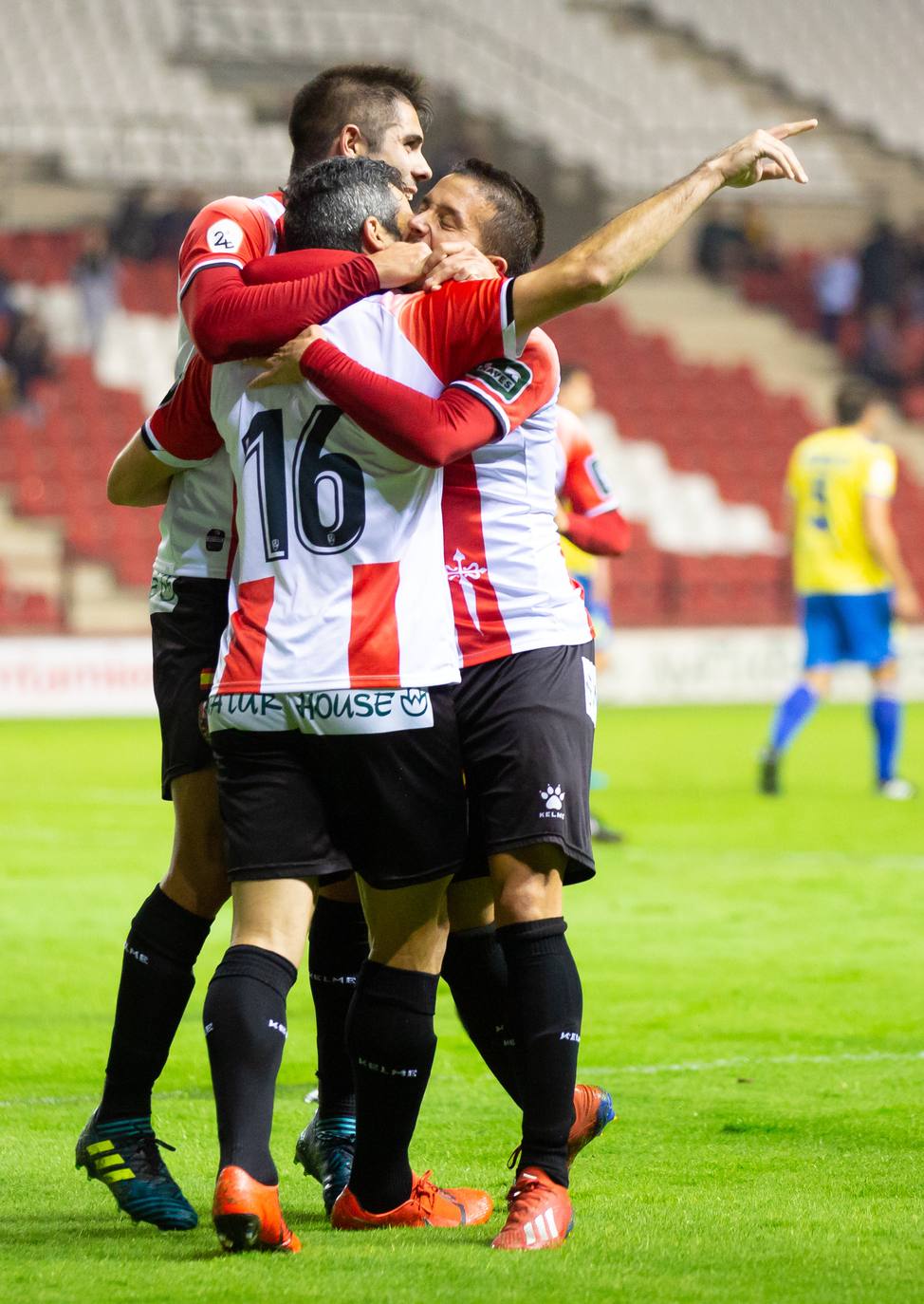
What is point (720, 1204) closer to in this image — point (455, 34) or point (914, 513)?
point (914, 513)

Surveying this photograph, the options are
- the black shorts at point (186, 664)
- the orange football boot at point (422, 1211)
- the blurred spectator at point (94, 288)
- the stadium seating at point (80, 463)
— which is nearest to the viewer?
the orange football boot at point (422, 1211)

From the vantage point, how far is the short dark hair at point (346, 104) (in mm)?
3789

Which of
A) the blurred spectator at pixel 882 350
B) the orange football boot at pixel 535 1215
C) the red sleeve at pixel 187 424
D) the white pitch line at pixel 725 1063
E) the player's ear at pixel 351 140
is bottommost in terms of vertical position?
the white pitch line at pixel 725 1063

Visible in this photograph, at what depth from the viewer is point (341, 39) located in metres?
26.9

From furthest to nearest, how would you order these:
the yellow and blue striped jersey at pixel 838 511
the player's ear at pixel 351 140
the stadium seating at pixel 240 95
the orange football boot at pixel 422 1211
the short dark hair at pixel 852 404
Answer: the stadium seating at pixel 240 95 < the yellow and blue striped jersey at pixel 838 511 < the short dark hair at pixel 852 404 < the player's ear at pixel 351 140 < the orange football boot at pixel 422 1211

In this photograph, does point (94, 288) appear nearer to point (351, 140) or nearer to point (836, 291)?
point (836, 291)

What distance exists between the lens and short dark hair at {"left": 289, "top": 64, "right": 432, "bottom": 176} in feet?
12.4

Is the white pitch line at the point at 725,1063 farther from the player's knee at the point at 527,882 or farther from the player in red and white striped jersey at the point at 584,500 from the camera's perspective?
the player's knee at the point at 527,882

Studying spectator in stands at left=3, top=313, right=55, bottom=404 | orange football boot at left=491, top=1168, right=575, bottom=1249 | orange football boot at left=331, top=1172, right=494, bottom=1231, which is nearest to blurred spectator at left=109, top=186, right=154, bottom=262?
spectator in stands at left=3, top=313, right=55, bottom=404

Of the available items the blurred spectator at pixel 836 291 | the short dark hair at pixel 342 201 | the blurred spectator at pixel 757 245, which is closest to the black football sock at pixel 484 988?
the short dark hair at pixel 342 201

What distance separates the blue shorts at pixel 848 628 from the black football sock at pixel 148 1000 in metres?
8.23

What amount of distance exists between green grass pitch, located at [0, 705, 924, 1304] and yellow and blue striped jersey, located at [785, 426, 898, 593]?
199cm

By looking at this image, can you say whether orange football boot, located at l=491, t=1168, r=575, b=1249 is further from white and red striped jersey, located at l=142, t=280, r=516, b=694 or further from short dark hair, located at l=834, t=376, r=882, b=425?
short dark hair, located at l=834, t=376, r=882, b=425

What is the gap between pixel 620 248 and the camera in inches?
118
